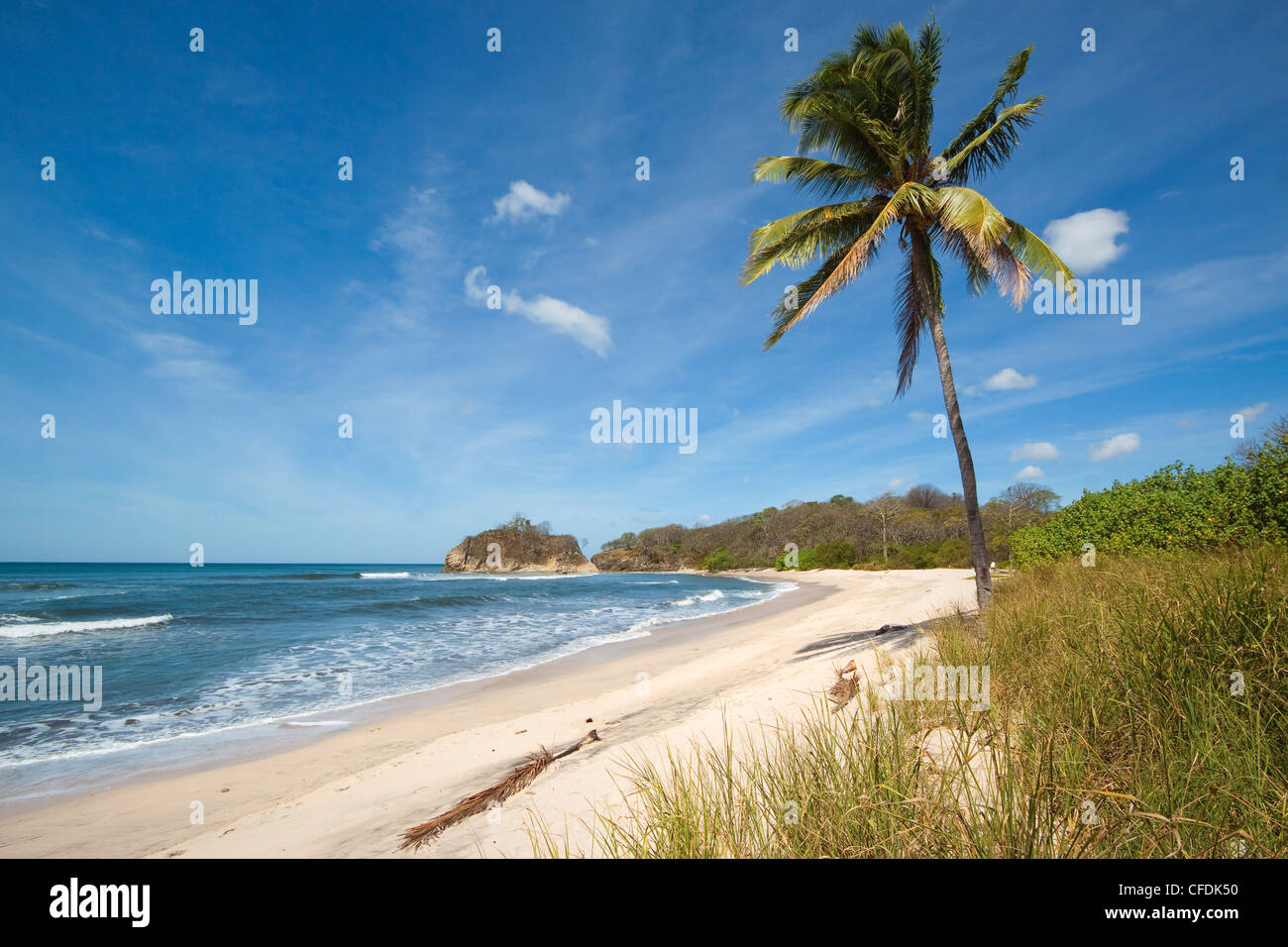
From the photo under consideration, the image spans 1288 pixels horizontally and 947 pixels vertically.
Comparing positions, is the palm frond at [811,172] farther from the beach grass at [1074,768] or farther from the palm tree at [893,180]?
the beach grass at [1074,768]

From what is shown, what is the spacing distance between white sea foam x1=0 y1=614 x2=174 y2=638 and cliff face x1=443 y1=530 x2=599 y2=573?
5973 centimetres

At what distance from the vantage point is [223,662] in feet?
38.9

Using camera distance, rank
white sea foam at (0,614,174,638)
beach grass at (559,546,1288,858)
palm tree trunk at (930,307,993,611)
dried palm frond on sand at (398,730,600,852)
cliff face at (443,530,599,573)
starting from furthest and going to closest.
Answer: cliff face at (443,530,599,573) < white sea foam at (0,614,174,638) < palm tree trunk at (930,307,993,611) < dried palm frond on sand at (398,730,600,852) < beach grass at (559,546,1288,858)

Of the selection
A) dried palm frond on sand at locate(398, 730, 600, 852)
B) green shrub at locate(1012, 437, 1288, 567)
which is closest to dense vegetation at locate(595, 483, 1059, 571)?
green shrub at locate(1012, 437, 1288, 567)

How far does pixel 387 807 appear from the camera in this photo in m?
4.66

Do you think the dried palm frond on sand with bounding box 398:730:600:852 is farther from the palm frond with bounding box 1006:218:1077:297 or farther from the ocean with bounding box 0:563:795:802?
the palm frond with bounding box 1006:218:1077:297

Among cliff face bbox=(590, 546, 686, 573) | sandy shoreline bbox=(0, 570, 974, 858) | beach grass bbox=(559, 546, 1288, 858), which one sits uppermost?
beach grass bbox=(559, 546, 1288, 858)

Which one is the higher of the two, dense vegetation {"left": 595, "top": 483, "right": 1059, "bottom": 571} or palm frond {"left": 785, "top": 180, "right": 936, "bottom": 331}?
palm frond {"left": 785, "top": 180, "right": 936, "bottom": 331}

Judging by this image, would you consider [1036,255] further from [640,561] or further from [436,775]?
[640,561]

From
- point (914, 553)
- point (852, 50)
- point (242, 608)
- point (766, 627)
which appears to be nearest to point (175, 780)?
point (766, 627)

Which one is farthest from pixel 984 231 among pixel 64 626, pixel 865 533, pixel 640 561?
pixel 640 561

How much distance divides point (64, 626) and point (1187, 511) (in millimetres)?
32269

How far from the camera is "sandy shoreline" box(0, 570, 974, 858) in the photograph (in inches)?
160
